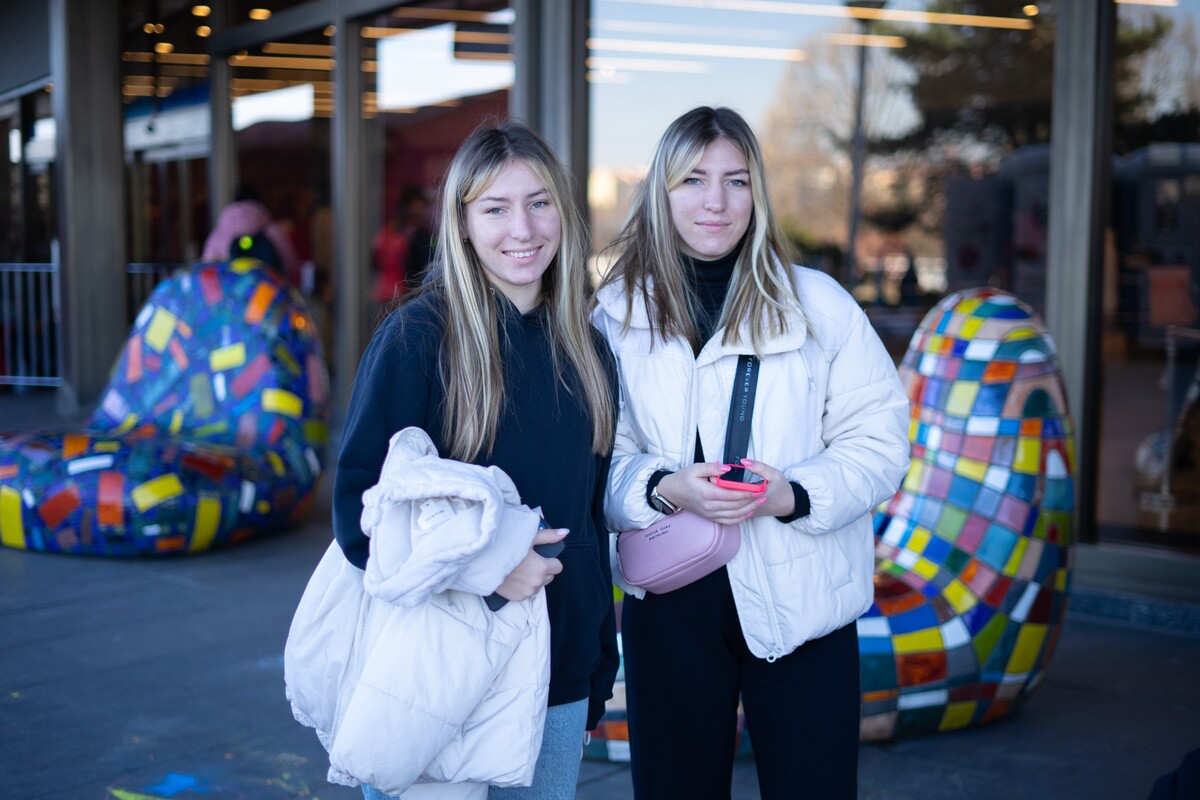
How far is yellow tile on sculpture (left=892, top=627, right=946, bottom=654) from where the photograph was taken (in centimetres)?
371

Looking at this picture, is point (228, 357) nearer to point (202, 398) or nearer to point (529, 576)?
point (202, 398)

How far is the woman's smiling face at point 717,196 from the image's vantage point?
2449mm

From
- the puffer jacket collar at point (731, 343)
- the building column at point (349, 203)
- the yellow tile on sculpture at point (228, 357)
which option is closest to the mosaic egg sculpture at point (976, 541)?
the puffer jacket collar at point (731, 343)

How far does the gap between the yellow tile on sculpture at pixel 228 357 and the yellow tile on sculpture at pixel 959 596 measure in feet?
14.0

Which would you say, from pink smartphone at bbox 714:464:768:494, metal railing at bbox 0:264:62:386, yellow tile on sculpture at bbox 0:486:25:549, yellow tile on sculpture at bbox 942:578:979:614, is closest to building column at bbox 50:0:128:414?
metal railing at bbox 0:264:62:386

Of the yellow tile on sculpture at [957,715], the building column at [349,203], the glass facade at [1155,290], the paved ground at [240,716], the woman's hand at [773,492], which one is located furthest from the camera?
the building column at [349,203]

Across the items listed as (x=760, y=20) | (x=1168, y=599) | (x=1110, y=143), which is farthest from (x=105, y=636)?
(x=760, y=20)

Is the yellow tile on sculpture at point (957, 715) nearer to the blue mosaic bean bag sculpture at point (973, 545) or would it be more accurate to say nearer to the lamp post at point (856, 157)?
the blue mosaic bean bag sculpture at point (973, 545)

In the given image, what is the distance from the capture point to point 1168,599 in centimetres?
513

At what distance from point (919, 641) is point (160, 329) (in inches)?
197

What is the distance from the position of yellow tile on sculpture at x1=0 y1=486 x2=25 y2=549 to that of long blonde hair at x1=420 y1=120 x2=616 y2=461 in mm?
4689

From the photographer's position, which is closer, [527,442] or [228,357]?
[527,442]

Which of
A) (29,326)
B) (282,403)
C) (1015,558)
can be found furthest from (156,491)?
(29,326)

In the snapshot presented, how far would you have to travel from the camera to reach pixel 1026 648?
3.89 metres
